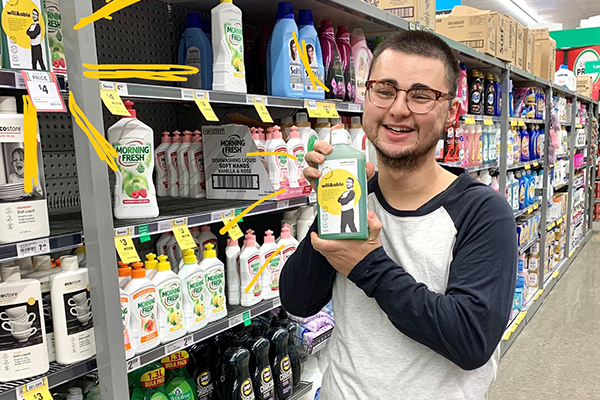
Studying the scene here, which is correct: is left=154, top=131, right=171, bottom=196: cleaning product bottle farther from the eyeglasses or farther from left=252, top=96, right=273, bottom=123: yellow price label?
the eyeglasses

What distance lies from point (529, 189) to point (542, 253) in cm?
84

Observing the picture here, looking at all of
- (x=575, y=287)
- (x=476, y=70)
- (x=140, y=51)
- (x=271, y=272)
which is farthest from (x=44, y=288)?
(x=575, y=287)

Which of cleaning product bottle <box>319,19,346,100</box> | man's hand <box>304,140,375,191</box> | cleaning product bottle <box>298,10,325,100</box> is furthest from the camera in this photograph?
cleaning product bottle <box>319,19,346,100</box>

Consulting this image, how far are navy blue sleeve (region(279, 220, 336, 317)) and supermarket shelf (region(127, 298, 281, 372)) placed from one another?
0.50 metres

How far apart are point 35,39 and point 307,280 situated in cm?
95

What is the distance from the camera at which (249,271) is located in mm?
2080

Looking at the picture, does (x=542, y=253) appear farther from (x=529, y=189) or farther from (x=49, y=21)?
(x=49, y=21)

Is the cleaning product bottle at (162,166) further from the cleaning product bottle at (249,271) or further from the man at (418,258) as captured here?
the man at (418,258)

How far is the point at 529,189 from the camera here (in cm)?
512

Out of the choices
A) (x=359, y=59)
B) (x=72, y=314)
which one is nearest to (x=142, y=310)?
(x=72, y=314)

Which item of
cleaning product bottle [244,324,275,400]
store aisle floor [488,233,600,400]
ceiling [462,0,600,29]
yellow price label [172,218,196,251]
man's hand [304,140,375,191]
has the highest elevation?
ceiling [462,0,600,29]

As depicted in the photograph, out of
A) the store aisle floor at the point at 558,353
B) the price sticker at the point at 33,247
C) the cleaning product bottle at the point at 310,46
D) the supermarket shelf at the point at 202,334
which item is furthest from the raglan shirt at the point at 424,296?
the store aisle floor at the point at 558,353

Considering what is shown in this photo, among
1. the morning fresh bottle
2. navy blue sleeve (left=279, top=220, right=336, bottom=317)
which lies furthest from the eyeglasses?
navy blue sleeve (left=279, top=220, right=336, bottom=317)

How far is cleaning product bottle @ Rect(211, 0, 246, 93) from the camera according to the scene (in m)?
1.85
